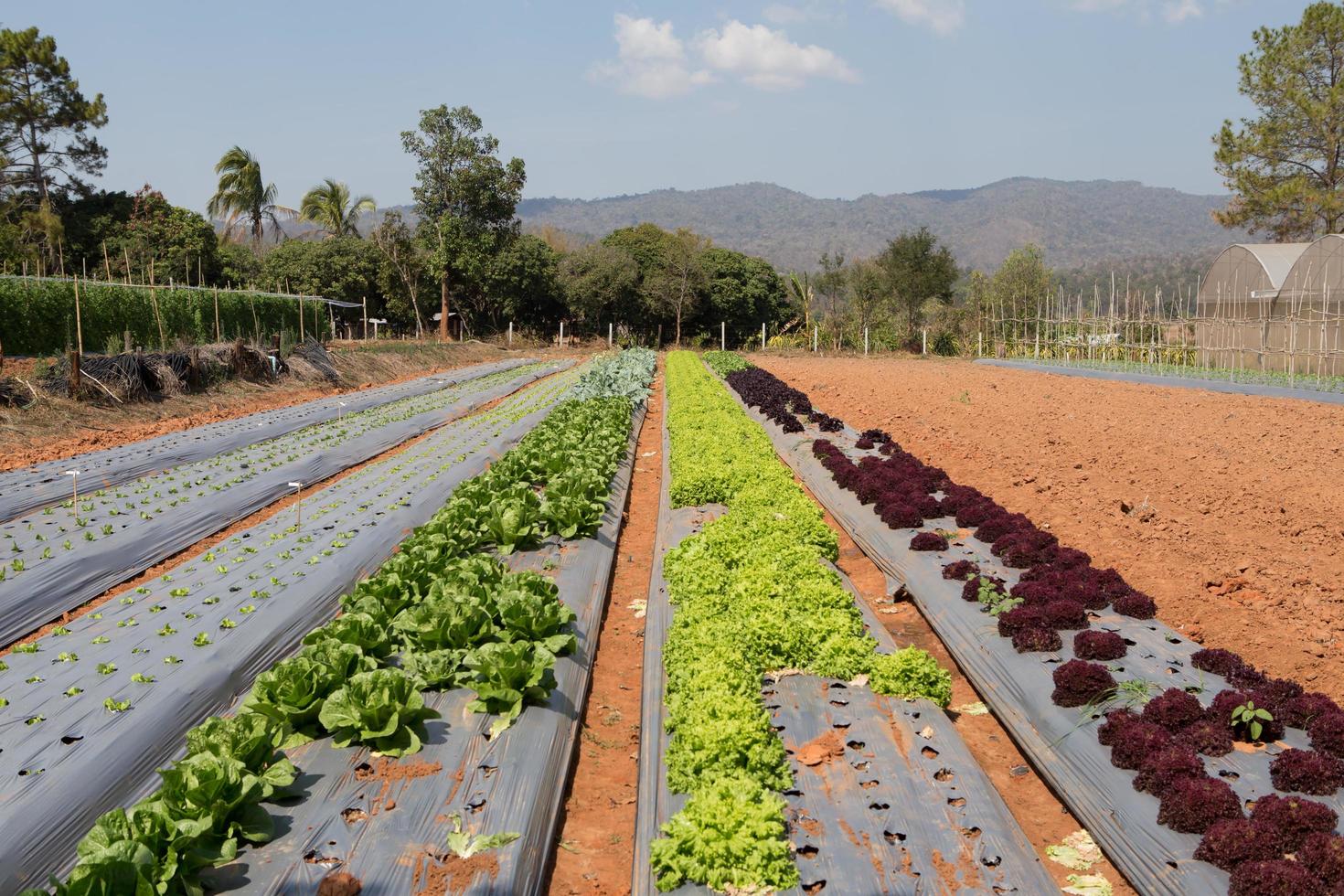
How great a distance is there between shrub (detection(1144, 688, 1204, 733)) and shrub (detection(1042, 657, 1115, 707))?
352 mm

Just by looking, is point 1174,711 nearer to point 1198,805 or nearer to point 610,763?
point 1198,805

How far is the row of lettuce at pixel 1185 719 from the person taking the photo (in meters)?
3.63

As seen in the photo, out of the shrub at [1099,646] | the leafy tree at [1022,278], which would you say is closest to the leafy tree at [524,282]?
the leafy tree at [1022,278]

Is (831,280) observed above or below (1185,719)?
above

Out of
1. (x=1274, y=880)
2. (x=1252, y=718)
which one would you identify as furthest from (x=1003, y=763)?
(x=1274, y=880)

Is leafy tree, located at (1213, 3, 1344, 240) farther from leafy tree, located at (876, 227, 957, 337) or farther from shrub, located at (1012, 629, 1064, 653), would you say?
shrub, located at (1012, 629, 1064, 653)

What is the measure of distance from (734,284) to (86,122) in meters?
28.9

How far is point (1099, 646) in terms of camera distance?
539 centimetres

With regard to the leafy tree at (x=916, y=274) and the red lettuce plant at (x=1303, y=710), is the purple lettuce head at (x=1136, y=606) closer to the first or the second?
the red lettuce plant at (x=1303, y=710)

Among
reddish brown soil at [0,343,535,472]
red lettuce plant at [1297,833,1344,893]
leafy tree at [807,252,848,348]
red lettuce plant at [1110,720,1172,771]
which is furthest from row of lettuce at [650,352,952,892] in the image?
leafy tree at [807,252,848,348]

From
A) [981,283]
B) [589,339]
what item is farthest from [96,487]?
[981,283]

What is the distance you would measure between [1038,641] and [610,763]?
8.56 ft

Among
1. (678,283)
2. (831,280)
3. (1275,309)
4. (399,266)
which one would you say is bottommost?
(1275,309)

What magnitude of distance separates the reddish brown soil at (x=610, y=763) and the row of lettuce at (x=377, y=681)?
483mm
